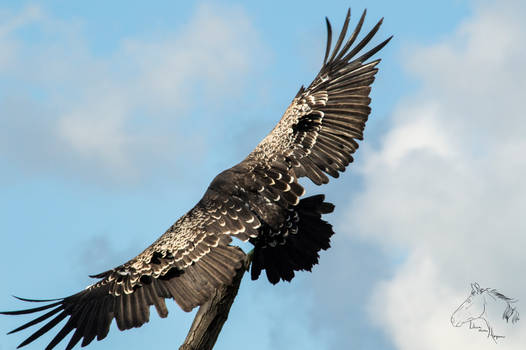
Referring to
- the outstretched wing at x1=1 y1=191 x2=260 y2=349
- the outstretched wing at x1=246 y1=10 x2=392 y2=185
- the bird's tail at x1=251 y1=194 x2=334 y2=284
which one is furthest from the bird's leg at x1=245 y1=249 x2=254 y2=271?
the outstretched wing at x1=246 y1=10 x2=392 y2=185

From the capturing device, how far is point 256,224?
10.4 m

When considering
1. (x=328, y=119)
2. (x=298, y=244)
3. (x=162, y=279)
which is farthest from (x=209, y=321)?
(x=328, y=119)

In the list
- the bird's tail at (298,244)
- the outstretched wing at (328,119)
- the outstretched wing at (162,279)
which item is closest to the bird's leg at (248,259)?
the bird's tail at (298,244)

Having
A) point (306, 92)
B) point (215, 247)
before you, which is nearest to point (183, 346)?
point (215, 247)

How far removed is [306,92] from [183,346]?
5035 mm

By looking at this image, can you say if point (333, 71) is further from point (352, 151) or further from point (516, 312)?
point (516, 312)

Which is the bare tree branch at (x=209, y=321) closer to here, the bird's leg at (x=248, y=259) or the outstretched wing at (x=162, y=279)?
the outstretched wing at (x=162, y=279)

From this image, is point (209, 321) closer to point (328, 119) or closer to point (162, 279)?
point (162, 279)

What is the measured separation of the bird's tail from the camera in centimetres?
1101

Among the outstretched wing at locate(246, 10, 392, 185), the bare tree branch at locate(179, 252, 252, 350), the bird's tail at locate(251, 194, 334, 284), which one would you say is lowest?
the bare tree branch at locate(179, 252, 252, 350)

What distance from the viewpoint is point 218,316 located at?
32.2 ft

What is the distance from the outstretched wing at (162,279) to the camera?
32.2ft

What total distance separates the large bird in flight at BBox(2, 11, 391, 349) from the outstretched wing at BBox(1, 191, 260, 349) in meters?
0.01

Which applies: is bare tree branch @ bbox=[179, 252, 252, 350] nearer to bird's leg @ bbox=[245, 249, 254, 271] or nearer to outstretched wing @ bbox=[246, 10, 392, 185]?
bird's leg @ bbox=[245, 249, 254, 271]
